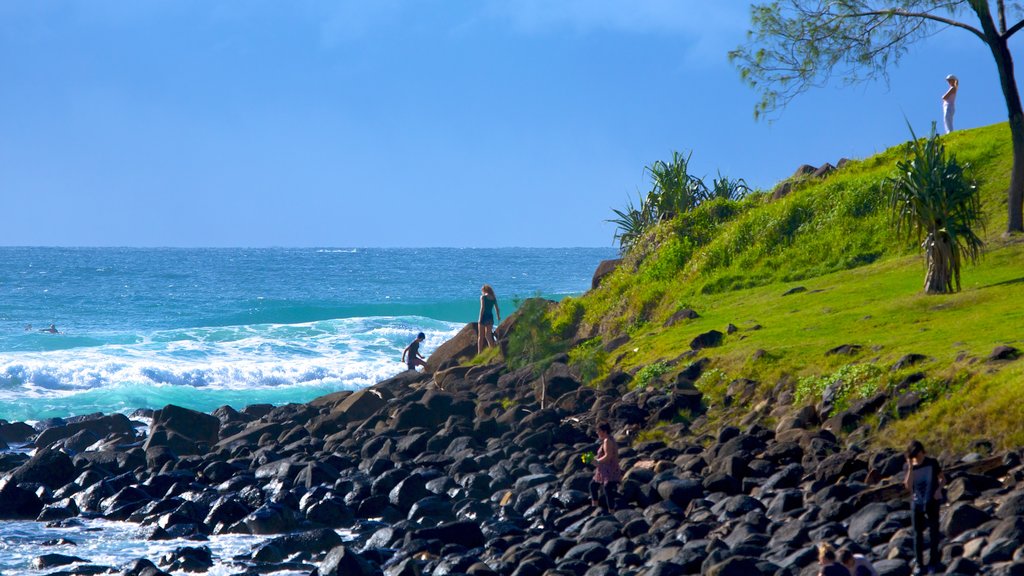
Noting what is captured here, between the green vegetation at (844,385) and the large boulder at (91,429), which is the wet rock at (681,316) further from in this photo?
the large boulder at (91,429)

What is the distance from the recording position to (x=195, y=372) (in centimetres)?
4394

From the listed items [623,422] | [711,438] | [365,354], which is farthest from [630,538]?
[365,354]

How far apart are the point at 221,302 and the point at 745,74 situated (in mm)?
61056

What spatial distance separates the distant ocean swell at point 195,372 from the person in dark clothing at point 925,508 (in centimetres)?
2913

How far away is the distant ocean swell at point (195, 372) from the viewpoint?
130 ft

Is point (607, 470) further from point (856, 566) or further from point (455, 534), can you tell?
point (856, 566)

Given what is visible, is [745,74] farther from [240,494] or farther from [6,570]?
[6,570]

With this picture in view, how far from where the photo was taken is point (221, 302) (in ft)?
278

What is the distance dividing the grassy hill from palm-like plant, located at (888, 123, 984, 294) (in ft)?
2.07

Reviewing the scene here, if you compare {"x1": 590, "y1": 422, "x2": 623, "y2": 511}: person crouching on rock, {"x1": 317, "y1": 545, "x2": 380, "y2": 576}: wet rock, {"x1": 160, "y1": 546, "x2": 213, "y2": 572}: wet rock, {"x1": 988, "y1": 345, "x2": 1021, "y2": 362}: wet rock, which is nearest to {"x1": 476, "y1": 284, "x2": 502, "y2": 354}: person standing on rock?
{"x1": 590, "y1": 422, "x2": 623, "y2": 511}: person crouching on rock

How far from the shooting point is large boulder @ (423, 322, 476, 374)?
3328 cm

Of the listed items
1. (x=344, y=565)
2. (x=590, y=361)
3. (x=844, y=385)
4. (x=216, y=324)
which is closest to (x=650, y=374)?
(x=590, y=361)

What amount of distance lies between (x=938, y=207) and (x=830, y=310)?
3061 millimetres

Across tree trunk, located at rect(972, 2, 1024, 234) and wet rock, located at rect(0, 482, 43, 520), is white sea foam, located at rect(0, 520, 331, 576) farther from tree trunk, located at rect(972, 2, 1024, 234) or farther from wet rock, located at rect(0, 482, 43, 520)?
tree trunk, located at rect(972, 2, 1024, 234)
